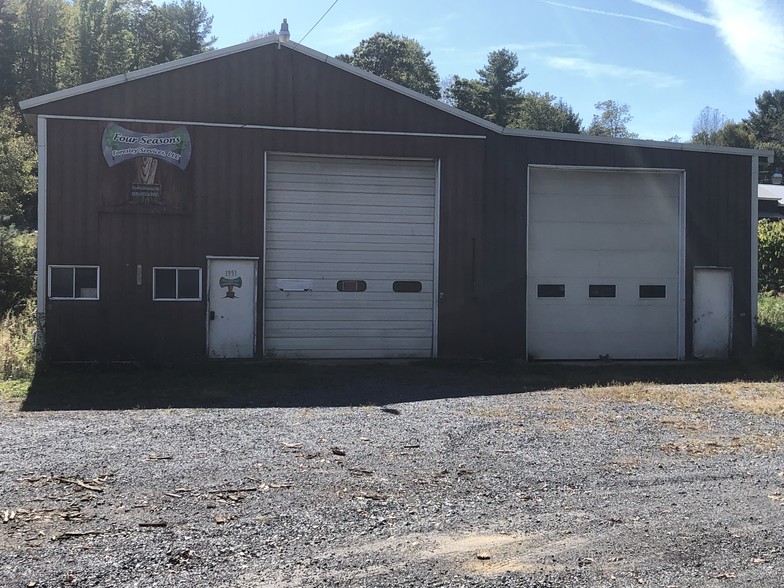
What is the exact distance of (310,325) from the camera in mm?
15242

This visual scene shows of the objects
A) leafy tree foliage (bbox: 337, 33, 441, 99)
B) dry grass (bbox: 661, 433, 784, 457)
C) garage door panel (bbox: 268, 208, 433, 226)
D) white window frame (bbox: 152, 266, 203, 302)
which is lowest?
dry grass (bbox: 661, 433, 784, 457)

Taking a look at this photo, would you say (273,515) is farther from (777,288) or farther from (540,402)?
(777,288)

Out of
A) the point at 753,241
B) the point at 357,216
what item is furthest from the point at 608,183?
the point at 357,216

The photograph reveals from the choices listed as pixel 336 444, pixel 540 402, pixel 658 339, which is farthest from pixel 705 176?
pixel 336 444

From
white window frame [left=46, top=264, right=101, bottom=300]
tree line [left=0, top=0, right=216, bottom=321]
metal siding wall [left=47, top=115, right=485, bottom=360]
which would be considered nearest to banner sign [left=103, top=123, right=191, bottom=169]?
metal siding wall [left=47, top=115, right=485, bottom=360]

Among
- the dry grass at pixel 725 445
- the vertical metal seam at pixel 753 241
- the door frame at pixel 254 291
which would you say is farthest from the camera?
the vertical metal seam at pixel 753 241

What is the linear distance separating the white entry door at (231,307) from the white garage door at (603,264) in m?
6.11

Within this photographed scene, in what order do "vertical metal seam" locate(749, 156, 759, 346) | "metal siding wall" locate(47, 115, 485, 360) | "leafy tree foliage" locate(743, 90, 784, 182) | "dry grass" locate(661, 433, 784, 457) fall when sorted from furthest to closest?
"leafy tree foliage" locate(743, 90, 784, 182), "vertical metal seam" locate(749, 156, 759, 346), "metal siding wall" locate(47, 115, 485, 360), "dry grass" locate(661, 433, 784, 457)

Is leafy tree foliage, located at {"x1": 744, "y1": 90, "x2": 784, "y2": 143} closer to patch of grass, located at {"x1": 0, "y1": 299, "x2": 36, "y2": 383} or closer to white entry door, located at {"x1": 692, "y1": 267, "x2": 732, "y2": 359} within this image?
white entry door, located at {"x1": 692, "y1": 267, "x2": 732, "y2": 359}

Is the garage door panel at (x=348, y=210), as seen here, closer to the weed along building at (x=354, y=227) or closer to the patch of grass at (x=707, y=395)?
the weed along building at (x=354, y=227)

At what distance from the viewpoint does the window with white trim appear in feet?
47.3

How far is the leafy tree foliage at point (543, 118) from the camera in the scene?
65.4 metres

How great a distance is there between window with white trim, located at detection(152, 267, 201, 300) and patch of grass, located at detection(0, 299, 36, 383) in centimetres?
258

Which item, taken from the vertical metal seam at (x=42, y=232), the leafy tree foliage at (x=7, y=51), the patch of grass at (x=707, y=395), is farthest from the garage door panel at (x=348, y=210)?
the leafy tree foliage at (x=7, y=51)
